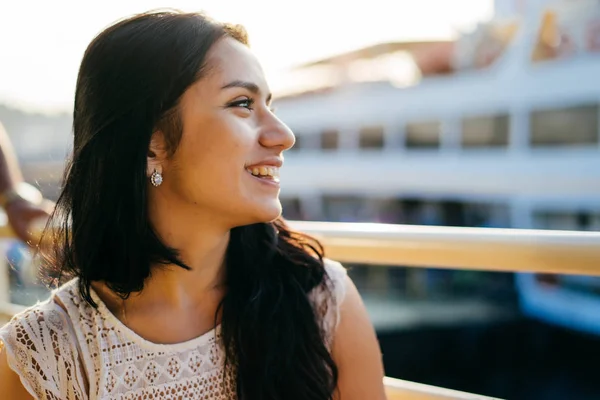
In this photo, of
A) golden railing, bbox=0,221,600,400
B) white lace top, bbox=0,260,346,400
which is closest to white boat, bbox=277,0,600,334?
golden railing, bbox=0,221,600,400

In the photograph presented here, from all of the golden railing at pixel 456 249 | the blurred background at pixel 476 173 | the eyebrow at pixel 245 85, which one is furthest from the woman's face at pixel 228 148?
the blurred background at pixel 476 173

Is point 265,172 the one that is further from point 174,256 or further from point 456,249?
point 456,249

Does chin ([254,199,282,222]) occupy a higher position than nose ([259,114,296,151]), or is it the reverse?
nose ([259,114,296,151])

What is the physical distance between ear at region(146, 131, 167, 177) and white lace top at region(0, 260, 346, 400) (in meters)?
0.22

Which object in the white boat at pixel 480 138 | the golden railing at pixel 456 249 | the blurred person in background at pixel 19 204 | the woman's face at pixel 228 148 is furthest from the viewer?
the white boat at pixel 480 138

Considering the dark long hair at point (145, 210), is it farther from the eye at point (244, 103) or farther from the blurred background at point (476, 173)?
the blurred background at point (476, 173)

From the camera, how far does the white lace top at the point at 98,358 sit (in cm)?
91

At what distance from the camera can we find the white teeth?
3.19ft

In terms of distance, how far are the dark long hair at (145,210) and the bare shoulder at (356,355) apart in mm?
25

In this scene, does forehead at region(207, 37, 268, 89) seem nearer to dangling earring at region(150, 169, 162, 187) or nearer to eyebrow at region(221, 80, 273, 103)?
eyebrow at region(221, 80, 273, 103)

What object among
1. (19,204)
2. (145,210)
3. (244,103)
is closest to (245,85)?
(244,103)

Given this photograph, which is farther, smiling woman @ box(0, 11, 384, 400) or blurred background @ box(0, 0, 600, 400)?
blurred background @ box(0, 0, 600, 400)

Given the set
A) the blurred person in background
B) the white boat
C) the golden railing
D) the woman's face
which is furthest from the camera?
the white boat

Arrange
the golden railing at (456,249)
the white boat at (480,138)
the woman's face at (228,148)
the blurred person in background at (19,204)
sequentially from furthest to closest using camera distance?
the white boat at (480,138) → the blurred person in background at (19,204) → the woman's face at (228,148) → the golden railing at (456,249)
